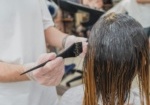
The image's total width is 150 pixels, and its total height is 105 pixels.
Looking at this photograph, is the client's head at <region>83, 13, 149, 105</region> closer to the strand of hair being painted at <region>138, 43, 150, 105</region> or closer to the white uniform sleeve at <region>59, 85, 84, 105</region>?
the strand of hair being painted at <region>138, 43, 150, 105</region>

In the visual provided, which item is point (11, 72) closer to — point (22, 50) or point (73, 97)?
point (22, 50)

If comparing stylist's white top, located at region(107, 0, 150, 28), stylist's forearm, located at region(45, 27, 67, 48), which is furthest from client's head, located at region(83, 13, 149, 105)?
stylist's white top, located at region(107, 0, 150, 28)

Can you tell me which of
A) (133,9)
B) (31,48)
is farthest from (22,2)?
(133,9)

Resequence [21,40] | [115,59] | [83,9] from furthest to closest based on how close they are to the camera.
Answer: [83,9] → [21,40] → [115,59]

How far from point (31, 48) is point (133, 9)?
4.43ft

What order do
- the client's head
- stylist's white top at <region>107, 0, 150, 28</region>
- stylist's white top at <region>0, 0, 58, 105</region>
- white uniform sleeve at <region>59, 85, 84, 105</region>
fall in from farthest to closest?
stylist's white top at <region>107, 0, 150, 28</region> → white uniform sleeve at <region>59, 85, 84, 105</region> → stylist's white top at <region>0, 0, 58, 105</region> → the client's head

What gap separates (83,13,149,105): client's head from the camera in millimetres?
963

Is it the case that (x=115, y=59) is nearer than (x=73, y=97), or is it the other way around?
(x=115, y=59)

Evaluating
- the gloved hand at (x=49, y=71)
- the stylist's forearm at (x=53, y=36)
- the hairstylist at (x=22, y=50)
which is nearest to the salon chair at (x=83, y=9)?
the stylist's forearm at (x=53, y=36)

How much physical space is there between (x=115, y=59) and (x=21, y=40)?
0.42 meters

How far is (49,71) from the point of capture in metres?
0.99

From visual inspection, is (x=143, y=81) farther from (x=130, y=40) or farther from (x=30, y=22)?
(x=30, y=22)

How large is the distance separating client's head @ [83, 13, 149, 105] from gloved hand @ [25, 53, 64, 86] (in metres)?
0.10

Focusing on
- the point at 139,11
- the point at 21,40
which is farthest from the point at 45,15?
the point at 139,11
